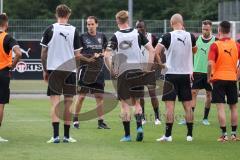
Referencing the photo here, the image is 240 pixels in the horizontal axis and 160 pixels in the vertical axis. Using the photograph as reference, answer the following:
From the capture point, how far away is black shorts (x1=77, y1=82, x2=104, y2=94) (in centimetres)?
1662

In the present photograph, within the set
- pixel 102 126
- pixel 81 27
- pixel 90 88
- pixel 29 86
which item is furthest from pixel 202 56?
pixel 81 27

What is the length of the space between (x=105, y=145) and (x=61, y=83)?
4.57ft

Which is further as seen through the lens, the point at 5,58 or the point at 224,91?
the point at 224,91

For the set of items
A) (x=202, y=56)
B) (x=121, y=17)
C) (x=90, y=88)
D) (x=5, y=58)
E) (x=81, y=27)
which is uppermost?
(x=81, y=27)

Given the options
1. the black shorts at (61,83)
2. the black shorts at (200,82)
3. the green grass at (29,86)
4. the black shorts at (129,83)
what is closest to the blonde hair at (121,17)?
the black shorts at (129,83)

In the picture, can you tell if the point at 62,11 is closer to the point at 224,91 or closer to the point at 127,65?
the point at 127,65

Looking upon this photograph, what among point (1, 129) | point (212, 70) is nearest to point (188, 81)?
point (212, 70)

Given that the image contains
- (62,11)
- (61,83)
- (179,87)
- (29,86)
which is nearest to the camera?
(62,11)

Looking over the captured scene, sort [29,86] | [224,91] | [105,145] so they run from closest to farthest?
[105,145] < [224,91] < [29,86]

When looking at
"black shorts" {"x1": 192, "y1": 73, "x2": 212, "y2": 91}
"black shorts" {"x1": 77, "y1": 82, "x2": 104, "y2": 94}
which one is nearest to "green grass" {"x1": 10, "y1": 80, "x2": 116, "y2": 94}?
"black shorts" {"x1": 192, "y1": 73, "x2": 212, "y2": 91}

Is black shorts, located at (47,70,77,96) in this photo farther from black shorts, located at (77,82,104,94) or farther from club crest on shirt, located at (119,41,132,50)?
black shorts, located at (77,82,104,94)

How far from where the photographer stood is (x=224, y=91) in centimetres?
1402

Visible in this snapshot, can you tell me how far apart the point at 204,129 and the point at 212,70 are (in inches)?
103

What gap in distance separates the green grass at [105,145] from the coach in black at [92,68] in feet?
1.88
